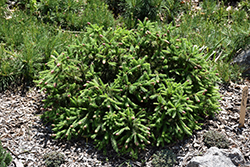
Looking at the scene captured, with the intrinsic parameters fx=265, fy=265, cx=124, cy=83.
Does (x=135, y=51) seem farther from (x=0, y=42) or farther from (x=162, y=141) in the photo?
(x=0, y=42)

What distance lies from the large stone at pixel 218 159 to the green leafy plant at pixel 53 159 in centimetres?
173

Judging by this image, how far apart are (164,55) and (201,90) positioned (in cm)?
76

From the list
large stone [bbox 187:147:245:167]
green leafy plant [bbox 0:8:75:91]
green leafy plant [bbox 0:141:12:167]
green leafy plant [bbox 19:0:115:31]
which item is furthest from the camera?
green leafy plant [bbox 19:0:115:31]

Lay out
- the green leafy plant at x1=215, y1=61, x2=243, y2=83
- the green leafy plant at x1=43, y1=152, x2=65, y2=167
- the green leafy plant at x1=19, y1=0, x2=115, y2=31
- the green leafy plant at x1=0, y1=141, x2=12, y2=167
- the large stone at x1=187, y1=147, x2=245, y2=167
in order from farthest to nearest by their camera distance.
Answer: the green leafy plant at x1=19, y1=0, x2=115, y2=31, the green leafy plant at x1=215, y1=61, x2=243, y2=83, the green leafy plant at x1=43, y1=152, x2=65, y2=167, the large stone at x1=187, y1=147, x2=245, y2=167, the green leafy plant at x1=0, y1=141, x2=12, y2=167

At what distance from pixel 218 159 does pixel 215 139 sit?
1.61 feet

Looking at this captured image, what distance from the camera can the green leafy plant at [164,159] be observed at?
11.7 feet

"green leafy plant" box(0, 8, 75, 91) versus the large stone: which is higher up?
"green leafy plant" box(0, 8, 75, 91)

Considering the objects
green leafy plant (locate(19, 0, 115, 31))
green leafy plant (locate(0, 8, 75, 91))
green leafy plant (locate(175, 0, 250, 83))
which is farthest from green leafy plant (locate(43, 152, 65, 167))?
green leafy plant (locate(175, 0, 250, 83))

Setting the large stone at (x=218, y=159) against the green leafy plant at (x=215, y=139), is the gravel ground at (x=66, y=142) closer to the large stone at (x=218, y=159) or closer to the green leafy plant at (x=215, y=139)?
the green leafy plant at (x=215, y=139)

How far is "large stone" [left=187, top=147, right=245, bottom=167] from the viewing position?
3367 millimetres

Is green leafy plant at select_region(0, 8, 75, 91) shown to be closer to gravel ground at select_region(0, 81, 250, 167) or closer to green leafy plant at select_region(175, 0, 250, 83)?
gravel ground at select_region(0, 81, 250, 167)

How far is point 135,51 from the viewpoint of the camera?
3.93 meters

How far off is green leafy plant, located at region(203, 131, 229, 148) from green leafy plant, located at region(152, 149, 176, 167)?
59cm

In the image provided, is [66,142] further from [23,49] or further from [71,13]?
[71,13]
